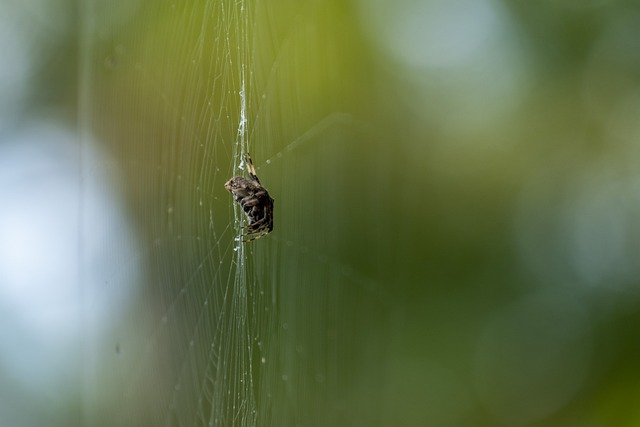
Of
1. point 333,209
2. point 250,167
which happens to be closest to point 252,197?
point 250,167

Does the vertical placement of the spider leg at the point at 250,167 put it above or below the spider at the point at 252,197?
above

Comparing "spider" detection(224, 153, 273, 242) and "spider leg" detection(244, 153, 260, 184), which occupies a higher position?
"spider leg" detection(244, 153, 260, 184)

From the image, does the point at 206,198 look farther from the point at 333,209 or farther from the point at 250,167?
the point at 333,209

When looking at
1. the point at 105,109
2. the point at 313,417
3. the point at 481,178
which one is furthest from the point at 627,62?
the point at 105,109
